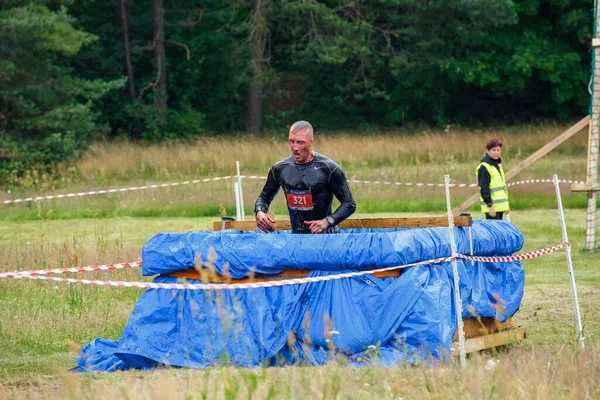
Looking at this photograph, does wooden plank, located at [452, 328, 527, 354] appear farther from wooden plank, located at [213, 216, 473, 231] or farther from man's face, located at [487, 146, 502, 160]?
man's face, located at [487, 146, 502, 160]

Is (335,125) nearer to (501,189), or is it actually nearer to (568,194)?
(568,194)

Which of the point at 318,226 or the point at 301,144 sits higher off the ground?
the point at 301,144

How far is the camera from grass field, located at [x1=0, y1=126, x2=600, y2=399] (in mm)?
5676

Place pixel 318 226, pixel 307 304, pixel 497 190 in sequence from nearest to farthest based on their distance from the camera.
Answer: pixel 307 304
pixel 318 226
pixel 497 190

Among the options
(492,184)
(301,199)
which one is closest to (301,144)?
(301,199)

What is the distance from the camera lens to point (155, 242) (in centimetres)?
848

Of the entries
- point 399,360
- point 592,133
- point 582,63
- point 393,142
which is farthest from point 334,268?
point 582,63

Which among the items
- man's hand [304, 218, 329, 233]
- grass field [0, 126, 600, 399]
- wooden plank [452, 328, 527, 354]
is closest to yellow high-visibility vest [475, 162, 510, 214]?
grass field [0, 126, 600, 399]

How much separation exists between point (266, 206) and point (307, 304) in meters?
1.49

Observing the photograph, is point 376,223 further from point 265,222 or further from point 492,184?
point 492,184

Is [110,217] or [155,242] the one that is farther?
[110,217]

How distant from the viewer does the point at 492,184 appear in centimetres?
1420

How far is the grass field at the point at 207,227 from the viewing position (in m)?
5.68

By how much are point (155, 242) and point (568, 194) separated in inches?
631
